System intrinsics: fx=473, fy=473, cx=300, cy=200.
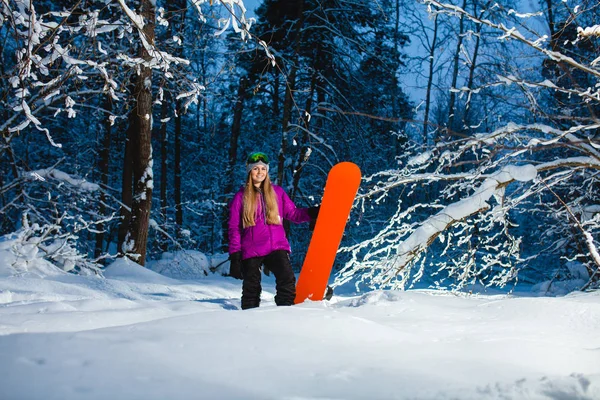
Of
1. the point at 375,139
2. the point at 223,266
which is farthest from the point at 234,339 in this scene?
the point at 375,139

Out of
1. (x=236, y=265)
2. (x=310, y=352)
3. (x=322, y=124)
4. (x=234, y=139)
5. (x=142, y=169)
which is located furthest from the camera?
(x=234, y=139)

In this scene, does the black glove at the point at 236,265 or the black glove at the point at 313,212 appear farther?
the black glove at the point at 313,212

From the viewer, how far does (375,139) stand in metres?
14.3

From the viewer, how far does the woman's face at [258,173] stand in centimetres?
434

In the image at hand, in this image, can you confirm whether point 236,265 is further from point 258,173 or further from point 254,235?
point 258,173

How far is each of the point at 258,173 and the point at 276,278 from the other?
3.19ft

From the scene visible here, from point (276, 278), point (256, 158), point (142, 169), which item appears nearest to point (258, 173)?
point (256, 158)

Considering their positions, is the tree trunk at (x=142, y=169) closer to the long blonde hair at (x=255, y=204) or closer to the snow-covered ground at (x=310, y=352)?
the long blonde hair at (x=255, y=204)

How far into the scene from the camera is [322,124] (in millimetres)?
12836

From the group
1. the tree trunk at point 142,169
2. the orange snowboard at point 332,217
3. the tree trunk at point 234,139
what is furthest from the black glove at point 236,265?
the tree trunk at point 234,139

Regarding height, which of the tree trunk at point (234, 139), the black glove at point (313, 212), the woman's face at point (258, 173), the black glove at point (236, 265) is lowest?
the black glove at point (236, 265)

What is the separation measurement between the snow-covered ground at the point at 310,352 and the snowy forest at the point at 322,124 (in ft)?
3.73

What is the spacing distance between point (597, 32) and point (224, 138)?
63.4 feet

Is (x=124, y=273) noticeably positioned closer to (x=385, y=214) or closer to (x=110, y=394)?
(x=110, y=394)
